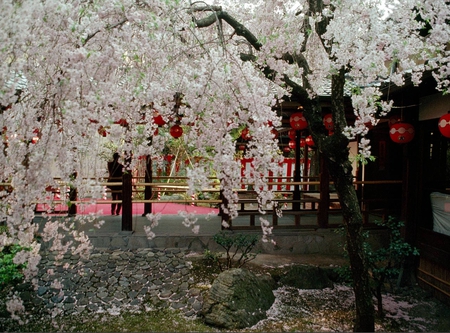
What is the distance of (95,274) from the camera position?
779 centimetres

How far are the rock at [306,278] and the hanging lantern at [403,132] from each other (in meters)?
3.29

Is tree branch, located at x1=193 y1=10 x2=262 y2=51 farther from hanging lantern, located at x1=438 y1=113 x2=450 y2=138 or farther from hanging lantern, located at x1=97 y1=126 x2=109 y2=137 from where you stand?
hanging lantern, located at x1=438 y1=113 x2=450 y2=138

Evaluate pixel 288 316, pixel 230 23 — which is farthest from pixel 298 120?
pixel 288 316

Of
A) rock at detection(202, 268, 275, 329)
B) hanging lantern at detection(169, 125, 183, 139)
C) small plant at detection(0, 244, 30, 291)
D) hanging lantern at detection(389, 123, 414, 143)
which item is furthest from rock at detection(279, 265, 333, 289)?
small plant at detection(0, 244, 30, 291)

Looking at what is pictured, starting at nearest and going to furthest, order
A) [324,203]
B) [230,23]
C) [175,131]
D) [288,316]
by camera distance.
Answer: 1. [230,23]
2. [288,316]
3. [175,131]
4. [324,203]

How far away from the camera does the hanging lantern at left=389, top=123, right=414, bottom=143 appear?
7.65m

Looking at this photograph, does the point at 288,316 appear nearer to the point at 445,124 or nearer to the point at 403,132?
the point at 445,124

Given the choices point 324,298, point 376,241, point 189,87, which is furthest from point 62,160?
point 376,241

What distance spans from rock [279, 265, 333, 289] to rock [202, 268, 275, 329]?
101cm

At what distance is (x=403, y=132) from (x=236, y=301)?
4929mm

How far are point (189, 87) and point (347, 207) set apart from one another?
9.36ft

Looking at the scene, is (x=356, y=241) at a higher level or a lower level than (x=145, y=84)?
lower

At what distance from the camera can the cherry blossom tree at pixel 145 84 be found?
3.82 meters

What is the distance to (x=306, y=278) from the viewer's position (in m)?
7.66
